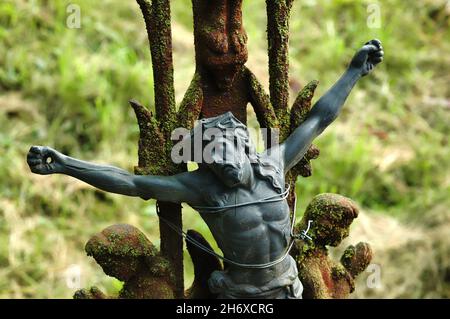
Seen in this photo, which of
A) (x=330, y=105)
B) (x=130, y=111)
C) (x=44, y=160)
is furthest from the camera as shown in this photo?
(x=130, y=111)

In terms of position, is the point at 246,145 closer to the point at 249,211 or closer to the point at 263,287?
the point at 249,211

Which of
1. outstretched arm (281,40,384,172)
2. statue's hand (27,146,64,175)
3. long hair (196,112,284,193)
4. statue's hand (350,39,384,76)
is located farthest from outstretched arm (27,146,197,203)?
statue's hand (350,39,384,76)

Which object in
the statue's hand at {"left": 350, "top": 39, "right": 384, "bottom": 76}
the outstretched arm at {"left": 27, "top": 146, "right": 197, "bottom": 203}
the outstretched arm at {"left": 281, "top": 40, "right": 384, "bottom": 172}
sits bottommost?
the outstretched arm at {"left": 27, "top": 146, "right": 197, "bottom": 203}

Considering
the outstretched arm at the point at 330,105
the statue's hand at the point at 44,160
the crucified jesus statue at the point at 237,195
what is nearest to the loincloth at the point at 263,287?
the crucified jesus statue at the point at 237,195

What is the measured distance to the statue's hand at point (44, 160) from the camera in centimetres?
124

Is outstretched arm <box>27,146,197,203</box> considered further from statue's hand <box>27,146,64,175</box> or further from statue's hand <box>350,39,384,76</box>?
statue's hand <box>350,39,384,76</box>

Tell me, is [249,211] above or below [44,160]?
below

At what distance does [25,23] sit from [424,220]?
1.96m

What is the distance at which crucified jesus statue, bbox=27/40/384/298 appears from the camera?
1.28 meters

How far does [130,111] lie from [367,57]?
159 centimetres

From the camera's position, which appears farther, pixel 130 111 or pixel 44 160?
pixel 130 111

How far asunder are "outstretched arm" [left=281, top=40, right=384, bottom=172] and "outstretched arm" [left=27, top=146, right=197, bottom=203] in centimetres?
24

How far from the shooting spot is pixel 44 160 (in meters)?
1.26

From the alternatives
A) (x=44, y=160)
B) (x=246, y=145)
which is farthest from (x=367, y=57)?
(x=44, y=160)
